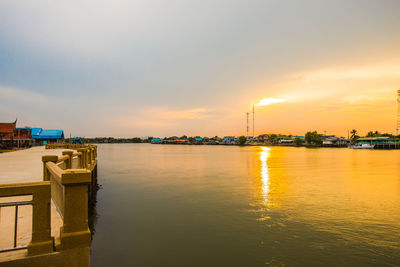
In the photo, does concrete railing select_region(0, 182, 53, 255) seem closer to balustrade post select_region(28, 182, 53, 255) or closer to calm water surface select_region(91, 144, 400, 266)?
balustrade post select_region(28, 182, 53, 255)

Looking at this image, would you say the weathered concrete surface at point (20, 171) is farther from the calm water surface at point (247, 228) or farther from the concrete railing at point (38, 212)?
the concrete railing at point (38, 212)

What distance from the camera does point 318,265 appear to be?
8.80 m

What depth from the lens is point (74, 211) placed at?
4125 mm

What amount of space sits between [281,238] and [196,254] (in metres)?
4.61

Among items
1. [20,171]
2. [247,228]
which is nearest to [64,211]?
[247,228]

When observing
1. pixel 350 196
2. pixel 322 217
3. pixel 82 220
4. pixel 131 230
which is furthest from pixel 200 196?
pixel 82 220

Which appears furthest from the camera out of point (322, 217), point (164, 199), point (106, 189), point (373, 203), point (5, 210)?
point (106, 189)

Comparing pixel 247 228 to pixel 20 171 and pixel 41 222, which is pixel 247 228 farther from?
pixel 20 171

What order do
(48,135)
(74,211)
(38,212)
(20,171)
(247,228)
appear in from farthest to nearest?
(48,135)
(20,171)
(247,228)
(74,211)
(38,212)

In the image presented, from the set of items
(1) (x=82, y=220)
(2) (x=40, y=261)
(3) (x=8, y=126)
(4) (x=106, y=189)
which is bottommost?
(4) (x=106, y=189)

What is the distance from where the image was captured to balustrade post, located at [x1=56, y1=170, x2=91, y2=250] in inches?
159

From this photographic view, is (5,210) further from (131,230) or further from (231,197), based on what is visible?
(231,197)

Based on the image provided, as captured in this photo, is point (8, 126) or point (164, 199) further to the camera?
point (8, 126)

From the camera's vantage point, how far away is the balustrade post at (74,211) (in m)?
4.03
